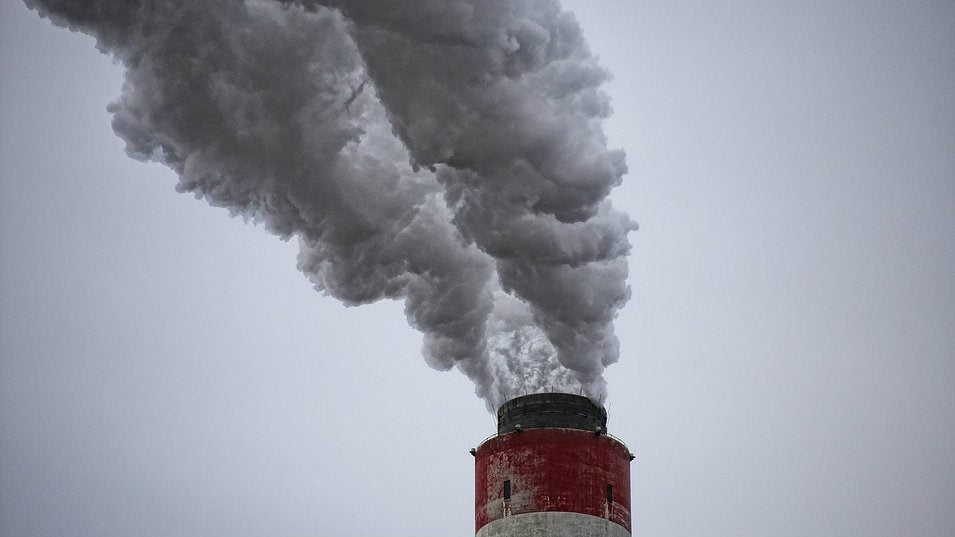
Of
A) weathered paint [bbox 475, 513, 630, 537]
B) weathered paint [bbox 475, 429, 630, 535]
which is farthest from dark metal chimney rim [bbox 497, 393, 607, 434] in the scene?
weathered paint [bbox 475, 513, 630, 537]

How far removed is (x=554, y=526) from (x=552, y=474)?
6.06ft

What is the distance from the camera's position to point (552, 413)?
142 feet

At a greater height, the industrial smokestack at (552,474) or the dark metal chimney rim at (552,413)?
the dark metal chimney rim at (552,413)

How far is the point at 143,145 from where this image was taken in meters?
47.2

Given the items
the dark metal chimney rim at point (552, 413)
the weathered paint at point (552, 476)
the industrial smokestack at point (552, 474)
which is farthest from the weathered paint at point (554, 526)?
the dark metal chimney rim at point (552, 413)

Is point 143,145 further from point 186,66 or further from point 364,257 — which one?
point 364,257

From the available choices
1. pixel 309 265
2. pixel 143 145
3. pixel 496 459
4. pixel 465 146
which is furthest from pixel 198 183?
pixel 496 459

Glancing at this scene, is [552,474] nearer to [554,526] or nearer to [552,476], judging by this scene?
[552,476]

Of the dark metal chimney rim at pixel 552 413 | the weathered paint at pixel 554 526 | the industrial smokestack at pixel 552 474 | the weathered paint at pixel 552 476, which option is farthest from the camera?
the dark metal chimney rim at pixel 552 413

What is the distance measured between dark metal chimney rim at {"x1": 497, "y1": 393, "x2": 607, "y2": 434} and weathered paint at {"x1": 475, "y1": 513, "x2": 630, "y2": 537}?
10.8 feet

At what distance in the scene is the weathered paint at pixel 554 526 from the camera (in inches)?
1587

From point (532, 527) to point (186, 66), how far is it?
68.8ft

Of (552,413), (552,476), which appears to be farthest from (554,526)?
(552,413)

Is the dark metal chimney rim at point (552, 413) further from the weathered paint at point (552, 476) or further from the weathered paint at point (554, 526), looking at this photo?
the weathered paint at point (554, 526)
